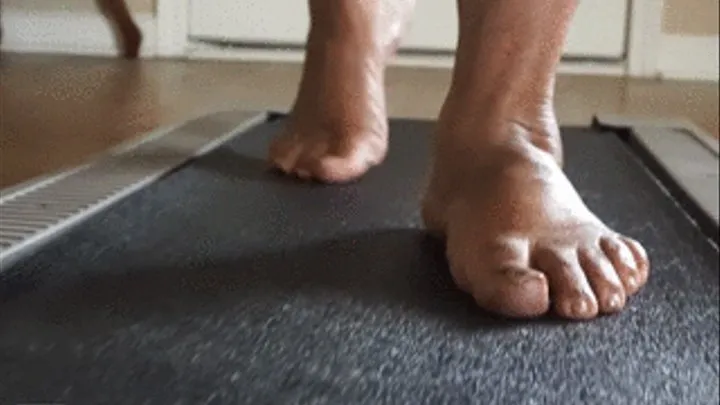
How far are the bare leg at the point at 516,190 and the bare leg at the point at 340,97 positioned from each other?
0.26 m

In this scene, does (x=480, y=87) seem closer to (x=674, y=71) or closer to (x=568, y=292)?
(x=568, y=292)

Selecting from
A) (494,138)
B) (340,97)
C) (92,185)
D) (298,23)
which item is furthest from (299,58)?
(494,138)

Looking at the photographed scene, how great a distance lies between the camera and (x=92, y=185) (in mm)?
1030

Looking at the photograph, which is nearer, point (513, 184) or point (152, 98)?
point (513, 184)

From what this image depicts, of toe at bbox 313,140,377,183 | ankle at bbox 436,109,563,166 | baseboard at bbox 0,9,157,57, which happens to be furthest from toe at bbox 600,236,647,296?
baseboard at bbox 0,9,157,57

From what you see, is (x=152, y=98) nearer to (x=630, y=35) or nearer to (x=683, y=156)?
(x=630, y=35)

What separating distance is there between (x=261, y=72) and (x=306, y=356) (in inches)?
53.3

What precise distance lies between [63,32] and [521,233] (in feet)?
2.34

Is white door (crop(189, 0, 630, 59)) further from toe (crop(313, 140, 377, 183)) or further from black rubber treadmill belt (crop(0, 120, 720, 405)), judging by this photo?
black rubber treadmill belt (crop(0, 120, 720, 405))

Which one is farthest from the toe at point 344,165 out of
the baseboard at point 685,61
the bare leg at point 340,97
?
the baseboard at point 685,61

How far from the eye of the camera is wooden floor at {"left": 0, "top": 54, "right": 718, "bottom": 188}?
4.43ft

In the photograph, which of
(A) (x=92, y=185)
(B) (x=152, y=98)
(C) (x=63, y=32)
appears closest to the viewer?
(A) (x=92, y=185)

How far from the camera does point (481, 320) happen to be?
26.5 inches

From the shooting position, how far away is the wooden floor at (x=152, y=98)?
135 cm
